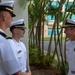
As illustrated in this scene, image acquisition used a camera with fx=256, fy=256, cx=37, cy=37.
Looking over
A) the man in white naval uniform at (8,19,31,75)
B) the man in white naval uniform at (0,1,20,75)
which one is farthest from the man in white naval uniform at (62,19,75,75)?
the man in white naval uniform at (0,1,20,75)

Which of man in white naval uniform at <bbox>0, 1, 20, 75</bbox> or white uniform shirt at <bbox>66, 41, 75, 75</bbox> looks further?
white uniform shirt at <bbox>66, 41, 75, 75</bbox>

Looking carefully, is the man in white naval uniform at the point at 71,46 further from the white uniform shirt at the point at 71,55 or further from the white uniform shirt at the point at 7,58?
the white uniform shirt at the point at 7,58

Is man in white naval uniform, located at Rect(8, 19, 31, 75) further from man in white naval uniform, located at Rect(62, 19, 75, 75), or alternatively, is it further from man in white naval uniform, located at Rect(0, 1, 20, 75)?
man in white naval uniform, located at Rect(0, 1, 20, 75)

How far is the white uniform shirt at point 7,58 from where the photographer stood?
7.09 feet

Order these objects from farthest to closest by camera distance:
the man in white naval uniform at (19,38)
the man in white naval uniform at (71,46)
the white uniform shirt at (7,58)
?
the man in white naval uniform at (71,46) < the man in white naval uniform at (19,38) < the white uniform shirt at (7,58)

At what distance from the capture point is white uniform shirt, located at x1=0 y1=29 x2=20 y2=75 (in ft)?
7.09

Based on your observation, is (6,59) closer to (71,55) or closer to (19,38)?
(19,38)

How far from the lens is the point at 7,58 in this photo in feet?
7.13

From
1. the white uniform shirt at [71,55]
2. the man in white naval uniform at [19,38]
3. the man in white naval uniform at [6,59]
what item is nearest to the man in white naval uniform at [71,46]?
the white uniform shirt at [71,55]

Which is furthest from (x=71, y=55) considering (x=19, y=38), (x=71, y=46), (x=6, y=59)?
(x=6, y=59)

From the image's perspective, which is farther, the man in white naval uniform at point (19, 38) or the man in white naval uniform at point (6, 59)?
the man in white naval uniform at point (19, 38)

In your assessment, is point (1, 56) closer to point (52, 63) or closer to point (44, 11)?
point (52, 63)

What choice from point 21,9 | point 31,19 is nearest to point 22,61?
point 21,9

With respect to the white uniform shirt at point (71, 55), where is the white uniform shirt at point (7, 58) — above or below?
above
